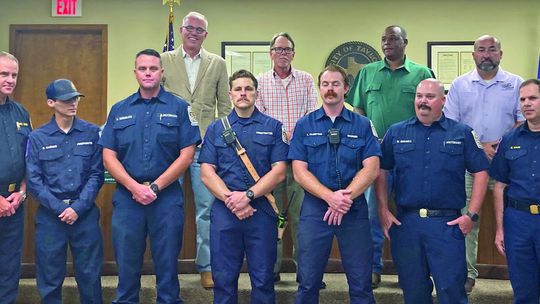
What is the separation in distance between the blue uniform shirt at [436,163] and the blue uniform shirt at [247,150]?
2.32 ft

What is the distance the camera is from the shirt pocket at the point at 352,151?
3344 millimetres

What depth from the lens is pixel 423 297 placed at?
3.34m

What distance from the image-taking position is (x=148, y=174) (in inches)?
134

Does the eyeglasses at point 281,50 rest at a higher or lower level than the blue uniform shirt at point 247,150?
higher

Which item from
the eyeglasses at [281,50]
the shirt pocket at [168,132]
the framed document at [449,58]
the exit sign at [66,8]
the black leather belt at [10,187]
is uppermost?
the exit sign at [66,8]

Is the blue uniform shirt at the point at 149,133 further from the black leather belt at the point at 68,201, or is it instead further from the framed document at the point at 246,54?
the framed document at the point at 246,54

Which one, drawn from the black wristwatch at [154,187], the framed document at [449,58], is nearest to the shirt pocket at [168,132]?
the black wristwatch at [154,187]

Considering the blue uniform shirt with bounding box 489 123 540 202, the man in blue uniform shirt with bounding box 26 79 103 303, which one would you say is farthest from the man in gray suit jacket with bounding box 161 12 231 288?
the blue uniform shirt with bounding box 489 123 540 202

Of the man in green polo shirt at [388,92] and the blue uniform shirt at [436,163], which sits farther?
the man in green polo shirt at [388,92]

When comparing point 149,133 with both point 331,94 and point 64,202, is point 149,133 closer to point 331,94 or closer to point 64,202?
point 64,202

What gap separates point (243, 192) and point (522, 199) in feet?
5.13

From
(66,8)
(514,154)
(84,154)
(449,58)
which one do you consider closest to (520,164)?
(514,154)

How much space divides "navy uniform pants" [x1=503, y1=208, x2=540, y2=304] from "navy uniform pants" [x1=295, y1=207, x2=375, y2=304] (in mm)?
797

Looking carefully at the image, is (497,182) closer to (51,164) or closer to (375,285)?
(375,285)
